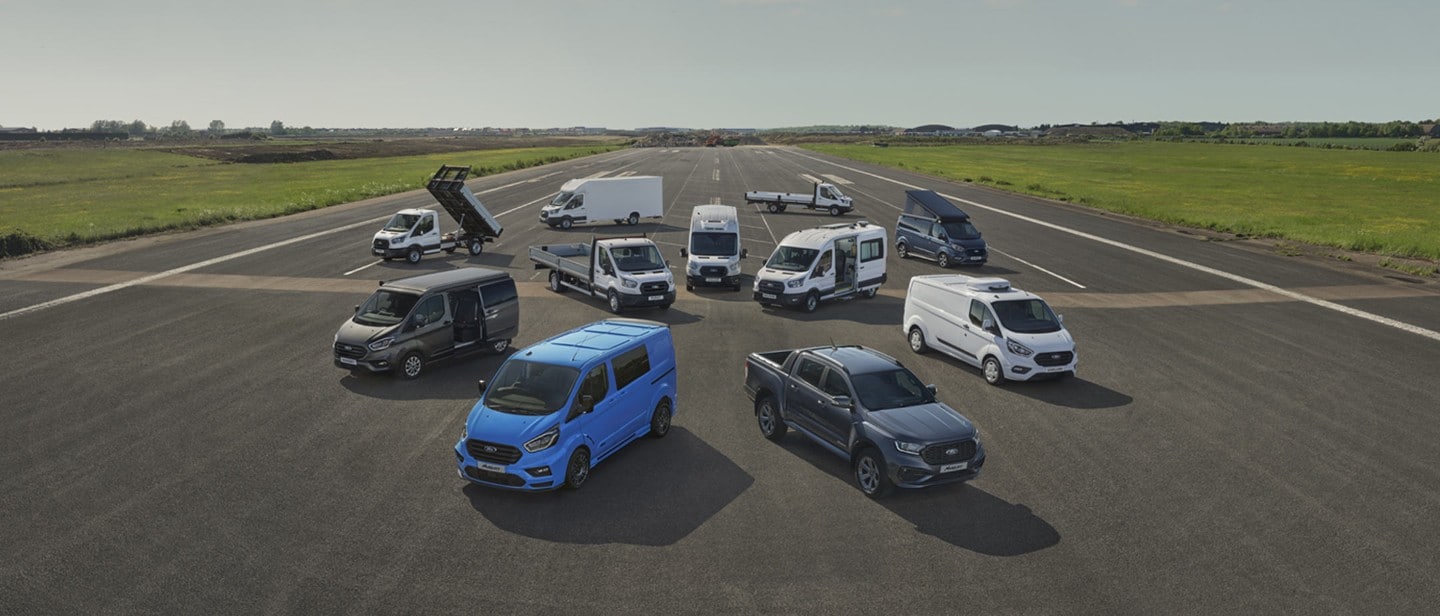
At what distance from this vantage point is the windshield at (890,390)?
12.7 metres

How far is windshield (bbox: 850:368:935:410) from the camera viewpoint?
12688 millimetres

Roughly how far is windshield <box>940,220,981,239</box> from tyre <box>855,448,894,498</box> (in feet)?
76.7

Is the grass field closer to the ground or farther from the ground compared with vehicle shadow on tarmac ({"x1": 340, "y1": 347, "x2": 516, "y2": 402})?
farther from the ground

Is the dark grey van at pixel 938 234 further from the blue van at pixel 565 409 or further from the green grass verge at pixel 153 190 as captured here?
the green grass verge at pixel 153 190

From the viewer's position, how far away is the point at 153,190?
75.2 metres

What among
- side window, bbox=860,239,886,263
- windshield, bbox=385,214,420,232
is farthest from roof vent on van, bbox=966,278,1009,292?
windshield, bbox=385,214,420,232

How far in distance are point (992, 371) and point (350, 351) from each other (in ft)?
50.9

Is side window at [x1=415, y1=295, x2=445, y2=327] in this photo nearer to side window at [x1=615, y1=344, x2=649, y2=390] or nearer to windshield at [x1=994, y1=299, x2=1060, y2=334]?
side window at [x1=615, y1=344, x2=649, y2=390]

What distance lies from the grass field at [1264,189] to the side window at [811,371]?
38871 millimetres

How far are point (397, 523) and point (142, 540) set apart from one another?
3.59m

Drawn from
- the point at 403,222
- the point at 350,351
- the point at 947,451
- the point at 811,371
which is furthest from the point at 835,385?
the point at 403,222

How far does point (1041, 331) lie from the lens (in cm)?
1794

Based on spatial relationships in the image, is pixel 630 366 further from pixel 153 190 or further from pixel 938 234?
pixel 153 190

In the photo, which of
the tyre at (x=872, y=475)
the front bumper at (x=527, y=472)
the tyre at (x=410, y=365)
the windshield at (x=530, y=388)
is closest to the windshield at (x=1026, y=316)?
the tyre at (x=872, y=475)
